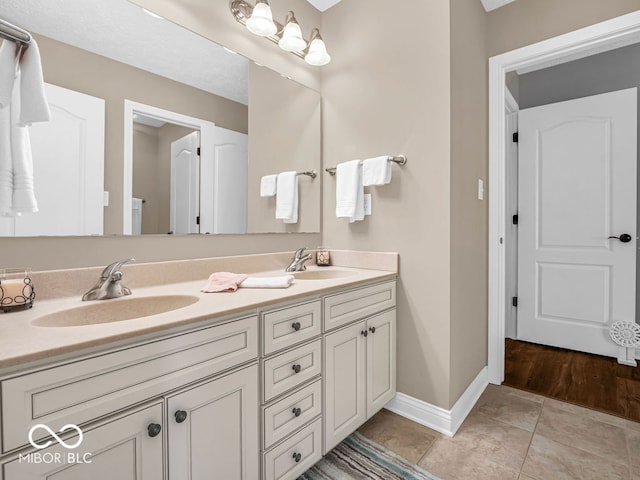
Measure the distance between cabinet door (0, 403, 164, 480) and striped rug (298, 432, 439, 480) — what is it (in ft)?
2.53

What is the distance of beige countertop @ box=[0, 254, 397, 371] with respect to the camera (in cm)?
67

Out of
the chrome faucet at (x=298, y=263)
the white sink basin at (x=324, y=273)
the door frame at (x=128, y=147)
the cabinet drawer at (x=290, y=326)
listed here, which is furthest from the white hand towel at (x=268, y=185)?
the cabinet drawer at (x=290, y=326)

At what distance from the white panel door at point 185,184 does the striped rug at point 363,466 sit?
119cm

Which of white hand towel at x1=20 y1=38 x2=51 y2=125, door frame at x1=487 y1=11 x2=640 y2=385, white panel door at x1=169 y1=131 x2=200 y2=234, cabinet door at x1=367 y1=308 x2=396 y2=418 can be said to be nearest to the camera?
white hand towel at x1=20 y1=38 x2=51 y2=125

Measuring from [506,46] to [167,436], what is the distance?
2.66 metres

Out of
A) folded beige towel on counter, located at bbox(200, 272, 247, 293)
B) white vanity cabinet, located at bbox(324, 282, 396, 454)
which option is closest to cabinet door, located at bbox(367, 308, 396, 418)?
white vanity cabinet, located at bbox(324, 282, 396, 454)

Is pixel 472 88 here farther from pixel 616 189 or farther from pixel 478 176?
pixel 616 189

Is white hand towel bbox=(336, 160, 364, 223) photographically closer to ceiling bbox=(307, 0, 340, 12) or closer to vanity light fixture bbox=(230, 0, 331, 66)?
vanity light fixture bbox=(230, 0, 331, 66)

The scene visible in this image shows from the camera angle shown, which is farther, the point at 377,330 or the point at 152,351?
the point at 377,330

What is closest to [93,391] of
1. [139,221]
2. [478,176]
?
[139,221]

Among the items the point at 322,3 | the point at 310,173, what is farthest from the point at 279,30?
the point at 310,173

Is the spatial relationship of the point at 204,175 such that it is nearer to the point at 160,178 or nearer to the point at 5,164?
the point at 160,178

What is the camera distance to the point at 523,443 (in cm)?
156

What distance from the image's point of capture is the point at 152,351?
82 cm
